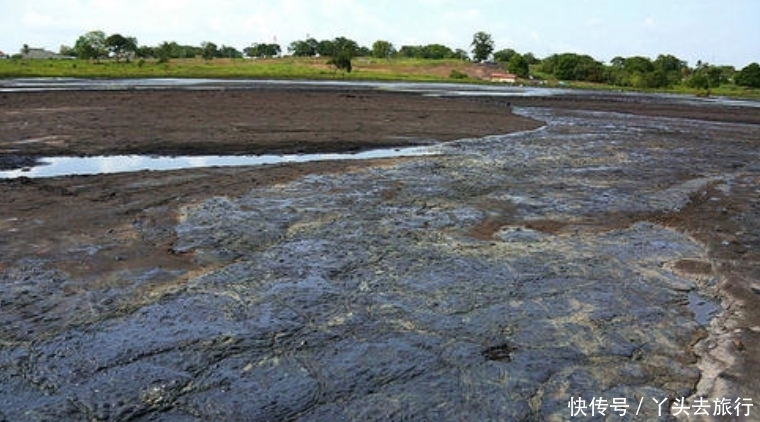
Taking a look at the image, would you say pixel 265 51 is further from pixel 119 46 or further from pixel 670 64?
pixel 670 64

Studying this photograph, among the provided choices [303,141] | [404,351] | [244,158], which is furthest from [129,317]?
[303,141]

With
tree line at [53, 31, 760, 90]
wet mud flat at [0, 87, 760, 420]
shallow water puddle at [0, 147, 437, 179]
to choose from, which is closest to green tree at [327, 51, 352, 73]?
tree line at [53, 31, 760, 90]

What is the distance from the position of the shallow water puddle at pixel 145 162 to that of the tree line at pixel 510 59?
254 ft

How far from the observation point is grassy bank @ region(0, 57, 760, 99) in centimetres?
7376

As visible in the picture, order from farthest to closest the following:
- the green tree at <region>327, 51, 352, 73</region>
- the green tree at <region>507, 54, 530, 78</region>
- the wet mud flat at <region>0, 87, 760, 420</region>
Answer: the green tree at <region>507, 54, 530, 78</region> < the green tree at <region>327, 51, 352, 73</region> < the wet mud flat at <region>0, 87, 760, 420</region>

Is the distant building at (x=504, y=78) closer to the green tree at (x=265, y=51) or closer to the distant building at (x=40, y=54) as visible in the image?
the green tree at (x=265, y=51)

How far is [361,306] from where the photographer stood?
6977mm

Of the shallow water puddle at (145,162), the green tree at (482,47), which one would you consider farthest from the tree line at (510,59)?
the shallow water puddle at (145,162)

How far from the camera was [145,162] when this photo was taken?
612 inches

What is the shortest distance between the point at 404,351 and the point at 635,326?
255cm

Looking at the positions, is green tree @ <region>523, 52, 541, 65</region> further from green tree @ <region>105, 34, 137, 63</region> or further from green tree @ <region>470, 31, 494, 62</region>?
green tree @ <region>105, 34, 137, 63</region>

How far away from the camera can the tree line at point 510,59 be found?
95125mm

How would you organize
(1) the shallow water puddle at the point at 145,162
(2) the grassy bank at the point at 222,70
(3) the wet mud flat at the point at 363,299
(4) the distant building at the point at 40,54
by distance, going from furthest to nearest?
1. (4) the distant building at the point at 40,54
2. (2) the grassy bank at the point at 222,70
3. (1) the shallow water puddle at the point at 145,162
4. (3) the wet mud flat at the point at 363,299

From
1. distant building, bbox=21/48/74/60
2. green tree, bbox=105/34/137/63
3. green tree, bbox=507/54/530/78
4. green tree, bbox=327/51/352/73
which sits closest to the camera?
green tree, bbox=327/51/352/73
